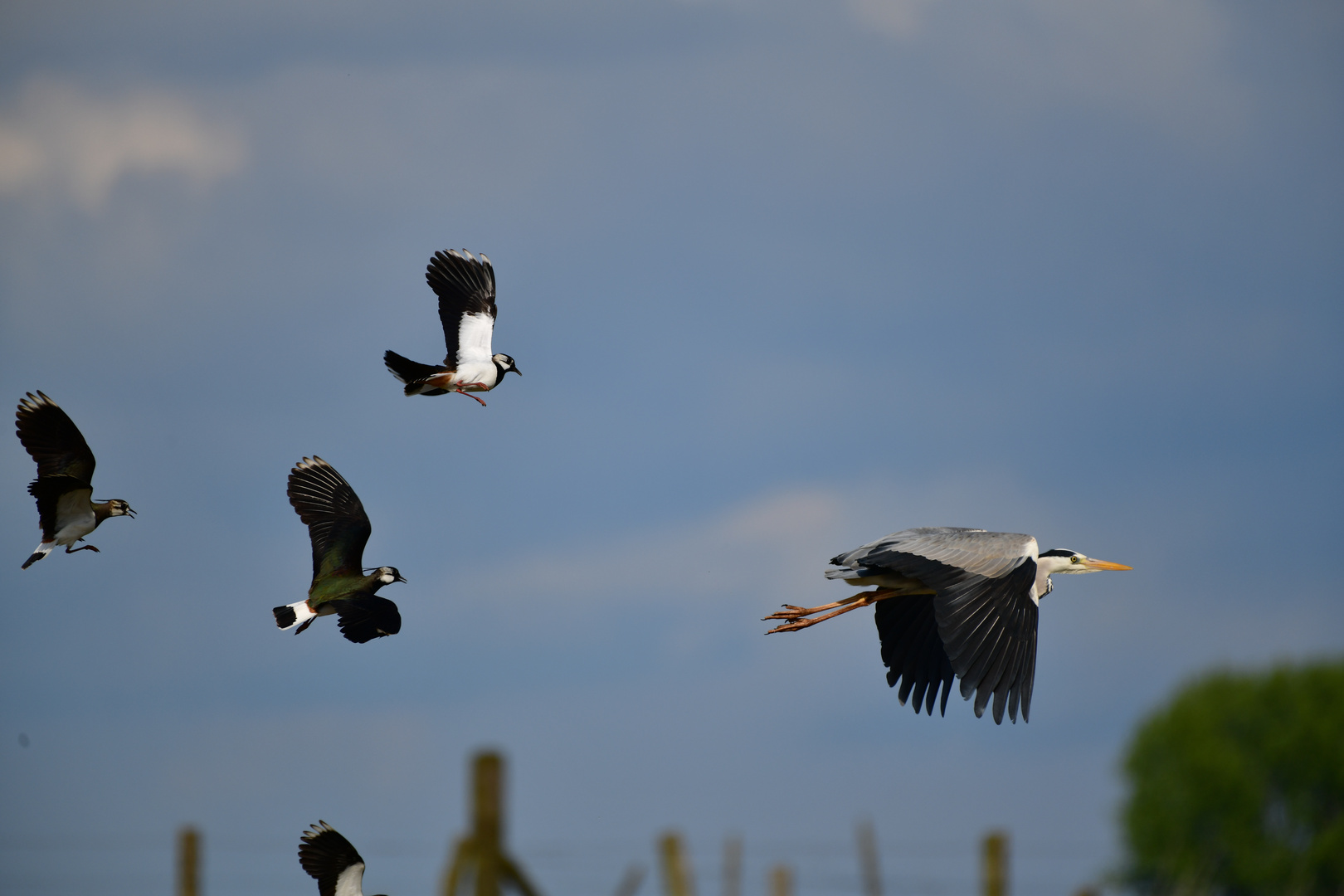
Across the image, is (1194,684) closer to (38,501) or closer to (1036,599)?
(1036,599)

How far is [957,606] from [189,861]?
5488 millimetres

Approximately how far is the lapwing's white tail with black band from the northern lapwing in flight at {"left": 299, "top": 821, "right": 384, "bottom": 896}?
2566mm

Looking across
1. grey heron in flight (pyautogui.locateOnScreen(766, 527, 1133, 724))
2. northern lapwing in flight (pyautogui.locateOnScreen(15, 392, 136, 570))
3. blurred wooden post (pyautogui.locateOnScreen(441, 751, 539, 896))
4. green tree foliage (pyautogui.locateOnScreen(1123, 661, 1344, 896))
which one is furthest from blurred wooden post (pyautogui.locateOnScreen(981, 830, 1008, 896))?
green tree foliage (pyautogui.locateOnScreen(1123, 661, 1344, 896))

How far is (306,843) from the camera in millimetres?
10977

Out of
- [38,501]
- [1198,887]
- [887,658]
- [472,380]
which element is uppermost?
[472,380]

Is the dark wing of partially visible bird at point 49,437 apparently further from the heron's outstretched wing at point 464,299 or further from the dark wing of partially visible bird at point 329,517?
the heron's outstretched wing at point 464,299

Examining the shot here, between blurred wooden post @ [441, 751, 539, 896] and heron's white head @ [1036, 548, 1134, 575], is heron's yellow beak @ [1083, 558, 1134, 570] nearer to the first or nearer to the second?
heron's white head @ [1036, 548, 1134, 575]

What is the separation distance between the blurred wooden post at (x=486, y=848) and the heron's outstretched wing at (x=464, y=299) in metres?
7.57

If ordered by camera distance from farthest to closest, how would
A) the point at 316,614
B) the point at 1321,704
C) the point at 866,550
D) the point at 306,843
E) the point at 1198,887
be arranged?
1. the point at 1321,704
2. the point at 1198,887
3. the point at 316,614
4. the point at 866,550
5. the point at 306,843

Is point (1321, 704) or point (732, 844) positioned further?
point (1321, 704)

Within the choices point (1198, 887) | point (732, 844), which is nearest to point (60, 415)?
point (732, 844)

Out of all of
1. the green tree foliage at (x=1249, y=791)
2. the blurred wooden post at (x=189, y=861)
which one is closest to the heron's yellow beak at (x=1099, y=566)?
the blurred wooden post at (x=189, y=861)

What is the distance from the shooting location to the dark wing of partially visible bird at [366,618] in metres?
12.9

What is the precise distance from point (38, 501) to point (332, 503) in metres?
2.43
